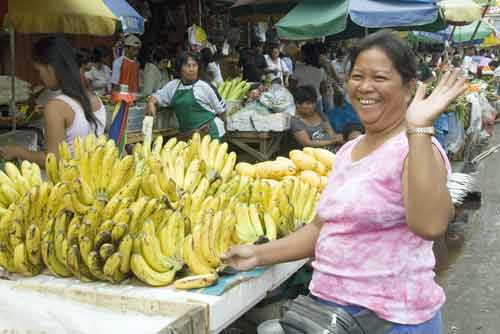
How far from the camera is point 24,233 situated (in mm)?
2658

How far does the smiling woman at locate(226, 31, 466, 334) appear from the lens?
1.72 meters

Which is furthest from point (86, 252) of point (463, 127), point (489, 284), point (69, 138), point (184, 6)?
point (184, 6)

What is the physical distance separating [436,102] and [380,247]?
1.47 feet

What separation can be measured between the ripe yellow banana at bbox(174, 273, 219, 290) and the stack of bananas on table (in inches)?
67.2

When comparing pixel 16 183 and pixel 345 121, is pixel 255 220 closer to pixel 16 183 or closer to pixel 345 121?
pixel 16 183

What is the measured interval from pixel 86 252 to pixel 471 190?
690 centimetres

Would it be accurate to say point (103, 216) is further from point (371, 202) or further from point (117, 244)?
point (371, 202)

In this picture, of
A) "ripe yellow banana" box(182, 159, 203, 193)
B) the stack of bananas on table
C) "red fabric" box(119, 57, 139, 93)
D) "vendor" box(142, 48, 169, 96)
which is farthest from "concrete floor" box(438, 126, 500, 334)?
"vendor" box(142, 48, 169, 96)

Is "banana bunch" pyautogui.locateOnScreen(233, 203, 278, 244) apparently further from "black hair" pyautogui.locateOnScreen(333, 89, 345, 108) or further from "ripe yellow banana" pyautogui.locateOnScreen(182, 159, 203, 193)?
"black hair" pyautogui.locateOnScreen(333, 89, 345, 108)

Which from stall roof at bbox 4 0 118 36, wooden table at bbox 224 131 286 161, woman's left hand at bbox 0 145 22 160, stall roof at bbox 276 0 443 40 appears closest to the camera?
woman's left hand at bbox 0 145 22 160

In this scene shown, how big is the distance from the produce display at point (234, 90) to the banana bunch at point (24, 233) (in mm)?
5934

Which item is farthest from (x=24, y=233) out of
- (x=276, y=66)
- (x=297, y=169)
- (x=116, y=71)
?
(x=276, y=66)

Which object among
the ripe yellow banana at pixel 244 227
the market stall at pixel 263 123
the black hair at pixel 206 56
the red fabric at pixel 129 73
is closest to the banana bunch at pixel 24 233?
the ripe yellow banana at pixel 244 227

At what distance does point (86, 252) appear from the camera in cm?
246
